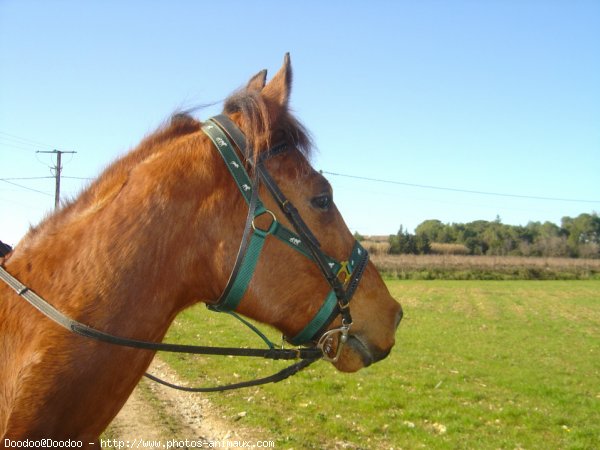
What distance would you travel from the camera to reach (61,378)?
188 cm

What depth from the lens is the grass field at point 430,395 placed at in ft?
24.5

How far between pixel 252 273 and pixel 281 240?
21cm

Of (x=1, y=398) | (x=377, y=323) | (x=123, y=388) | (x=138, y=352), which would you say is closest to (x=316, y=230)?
(x=377, y=323)

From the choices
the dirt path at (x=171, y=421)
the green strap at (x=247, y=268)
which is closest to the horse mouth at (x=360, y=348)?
the green strap at (x=247, y=268)

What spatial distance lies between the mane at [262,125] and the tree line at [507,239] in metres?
73.4

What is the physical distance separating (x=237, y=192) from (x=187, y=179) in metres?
0.24

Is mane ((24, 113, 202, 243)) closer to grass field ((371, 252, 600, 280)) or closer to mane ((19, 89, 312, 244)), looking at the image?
mane ((19, 89, 312, 244))

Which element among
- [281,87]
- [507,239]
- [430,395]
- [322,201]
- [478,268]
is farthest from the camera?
[507,239]

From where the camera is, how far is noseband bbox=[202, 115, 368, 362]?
2.14 meters

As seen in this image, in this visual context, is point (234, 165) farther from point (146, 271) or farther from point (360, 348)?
point (360, 348)

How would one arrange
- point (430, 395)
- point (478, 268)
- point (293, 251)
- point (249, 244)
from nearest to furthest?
point (249, 244)
point (293, 251)
point (430, 395)
point (478, 268)

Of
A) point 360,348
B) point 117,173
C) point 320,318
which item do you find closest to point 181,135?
point 117,173

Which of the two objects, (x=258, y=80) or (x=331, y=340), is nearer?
(x=331, y=340)

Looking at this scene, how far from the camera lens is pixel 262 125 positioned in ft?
7.47
